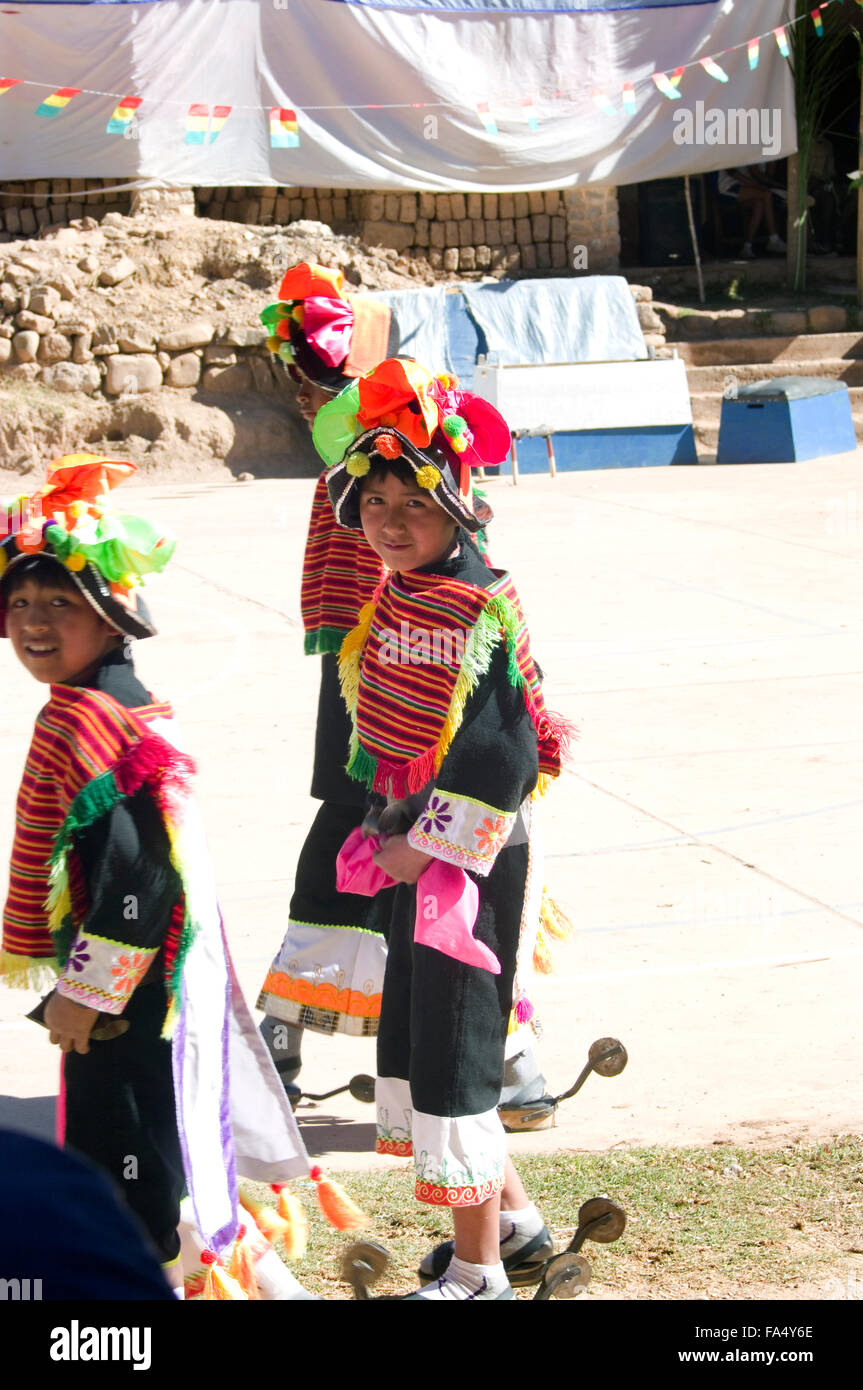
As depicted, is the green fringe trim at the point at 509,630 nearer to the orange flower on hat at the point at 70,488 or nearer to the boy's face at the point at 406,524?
the boy's face at the point at 406,524

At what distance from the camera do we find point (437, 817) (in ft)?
9.71

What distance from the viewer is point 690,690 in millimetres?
7531

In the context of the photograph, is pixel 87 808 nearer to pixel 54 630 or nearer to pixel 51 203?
pixel 54 630

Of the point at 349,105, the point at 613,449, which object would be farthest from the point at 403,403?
the point at 349,105

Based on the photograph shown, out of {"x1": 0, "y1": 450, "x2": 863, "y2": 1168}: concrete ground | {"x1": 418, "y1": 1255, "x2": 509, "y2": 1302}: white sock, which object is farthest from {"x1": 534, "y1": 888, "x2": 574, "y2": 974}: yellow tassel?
{"x1": 418, "y1": 1255, "x2": 509, "y2": 1302}: white sock

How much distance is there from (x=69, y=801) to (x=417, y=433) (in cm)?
98

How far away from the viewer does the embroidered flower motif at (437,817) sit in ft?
9.70

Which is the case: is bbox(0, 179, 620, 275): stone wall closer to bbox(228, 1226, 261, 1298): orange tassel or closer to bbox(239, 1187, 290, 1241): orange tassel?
bbox(239, 1187, 290, 1241): orange tassel

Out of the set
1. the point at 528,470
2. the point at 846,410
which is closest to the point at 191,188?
the point at 528,470

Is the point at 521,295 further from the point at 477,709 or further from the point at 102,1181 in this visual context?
the point at 102,1181

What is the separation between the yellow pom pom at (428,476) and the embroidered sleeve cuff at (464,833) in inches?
23.4

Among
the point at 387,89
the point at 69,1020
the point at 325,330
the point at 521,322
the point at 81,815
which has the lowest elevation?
the point at 69,1020

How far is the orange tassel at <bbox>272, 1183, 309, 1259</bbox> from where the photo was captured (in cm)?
311
